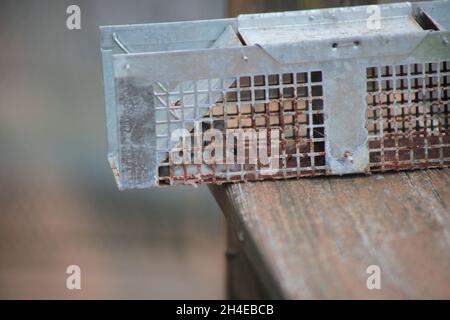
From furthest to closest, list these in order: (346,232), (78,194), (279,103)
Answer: (78,194) → (279,103) → (346,232)

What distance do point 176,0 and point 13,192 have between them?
115 centimetres

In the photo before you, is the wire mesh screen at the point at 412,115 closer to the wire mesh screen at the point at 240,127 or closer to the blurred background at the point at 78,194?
the wire mesh screen at the point at 240,127

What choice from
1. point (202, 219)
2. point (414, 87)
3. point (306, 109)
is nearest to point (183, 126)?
point (306, 109)

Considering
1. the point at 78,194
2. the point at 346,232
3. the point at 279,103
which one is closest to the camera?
the point at 346,232

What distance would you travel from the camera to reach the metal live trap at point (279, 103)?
2252mm

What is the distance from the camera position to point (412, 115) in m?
2.40

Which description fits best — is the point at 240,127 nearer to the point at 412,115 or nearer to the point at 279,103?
the point at 279,103

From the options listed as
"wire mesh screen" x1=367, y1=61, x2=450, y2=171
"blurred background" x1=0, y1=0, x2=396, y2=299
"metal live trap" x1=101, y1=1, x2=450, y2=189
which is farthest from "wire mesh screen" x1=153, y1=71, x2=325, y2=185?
"blurred background" x1=0, y1=0, x2=396, y2=299

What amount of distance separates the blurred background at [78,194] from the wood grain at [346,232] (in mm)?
2116

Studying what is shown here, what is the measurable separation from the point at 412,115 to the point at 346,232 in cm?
51

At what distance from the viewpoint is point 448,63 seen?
7.72 feet

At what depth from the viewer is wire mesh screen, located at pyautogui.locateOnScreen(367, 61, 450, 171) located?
7.66 ft

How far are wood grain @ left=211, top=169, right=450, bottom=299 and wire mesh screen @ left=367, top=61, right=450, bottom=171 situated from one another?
0.14ft

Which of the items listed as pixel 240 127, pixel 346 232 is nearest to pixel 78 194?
pixel 240 127
